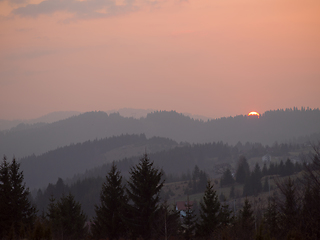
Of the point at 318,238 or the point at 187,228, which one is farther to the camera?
the point at 187,228

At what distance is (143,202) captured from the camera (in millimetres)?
35688

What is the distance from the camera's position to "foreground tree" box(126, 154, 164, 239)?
3500 cm

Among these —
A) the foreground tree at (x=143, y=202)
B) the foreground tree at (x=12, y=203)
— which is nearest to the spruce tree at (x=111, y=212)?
the foreground tree at (x=143, y=202)

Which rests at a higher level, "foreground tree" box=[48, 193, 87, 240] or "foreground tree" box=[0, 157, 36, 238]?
"foreground tree" box=[0, 157, 36, 238]

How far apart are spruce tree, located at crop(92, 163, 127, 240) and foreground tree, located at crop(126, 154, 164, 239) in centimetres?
140

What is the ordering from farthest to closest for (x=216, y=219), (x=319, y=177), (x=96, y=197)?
(x=96, y=197)
(x=216, y=219)
(x=319, y=177)

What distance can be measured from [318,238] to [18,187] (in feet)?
97.1

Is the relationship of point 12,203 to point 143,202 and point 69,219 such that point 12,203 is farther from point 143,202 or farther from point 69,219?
point 143,202

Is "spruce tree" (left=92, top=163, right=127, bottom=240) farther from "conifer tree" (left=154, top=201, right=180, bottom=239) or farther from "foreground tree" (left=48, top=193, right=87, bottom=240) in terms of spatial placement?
"foreground tree" (left=48, top=193, right=87, bottom=240)

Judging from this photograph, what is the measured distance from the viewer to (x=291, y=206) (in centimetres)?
2577

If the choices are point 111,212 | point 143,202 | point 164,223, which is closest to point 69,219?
point 111,212

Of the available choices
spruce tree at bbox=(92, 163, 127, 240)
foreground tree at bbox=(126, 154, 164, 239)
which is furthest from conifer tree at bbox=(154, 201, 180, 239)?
spruce tree at bbox=(92, 163, 127, 240)

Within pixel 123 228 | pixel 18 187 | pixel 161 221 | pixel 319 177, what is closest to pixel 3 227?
pixel 18 187

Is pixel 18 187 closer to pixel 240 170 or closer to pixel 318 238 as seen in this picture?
pixel 318 238
